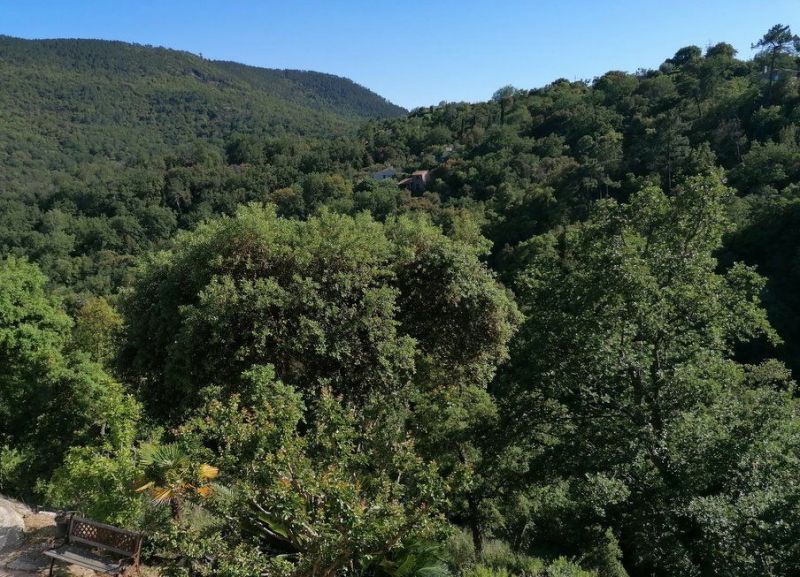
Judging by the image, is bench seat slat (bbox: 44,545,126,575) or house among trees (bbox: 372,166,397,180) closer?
bench seat slat (bbox: 44,545,126,575)

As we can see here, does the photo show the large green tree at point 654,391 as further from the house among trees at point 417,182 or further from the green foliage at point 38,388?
the house among trees at point 417,182

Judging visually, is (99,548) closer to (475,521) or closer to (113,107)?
(475,521)

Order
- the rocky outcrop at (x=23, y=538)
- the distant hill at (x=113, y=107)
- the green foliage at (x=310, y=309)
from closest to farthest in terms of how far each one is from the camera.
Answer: the rocky outcrop at (x=23, y=538) → the green foliage at (x=310, y=309) → the distant hill at (x=113, y=107)

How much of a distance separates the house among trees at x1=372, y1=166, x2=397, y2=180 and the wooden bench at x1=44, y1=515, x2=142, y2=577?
6991 centimetres

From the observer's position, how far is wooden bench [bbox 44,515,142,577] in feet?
17.1

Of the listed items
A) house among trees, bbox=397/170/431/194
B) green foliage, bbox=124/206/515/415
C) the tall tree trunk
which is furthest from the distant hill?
the tall tree trunk

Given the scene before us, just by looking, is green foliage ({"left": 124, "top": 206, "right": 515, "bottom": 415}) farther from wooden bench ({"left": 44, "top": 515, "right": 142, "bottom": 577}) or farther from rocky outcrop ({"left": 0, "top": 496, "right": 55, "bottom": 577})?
wooden bench ({"left": 44, "top": 515, "right": 142, "bottom": 577})

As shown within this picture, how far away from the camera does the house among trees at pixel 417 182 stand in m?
65.4

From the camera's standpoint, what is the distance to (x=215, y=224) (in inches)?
340

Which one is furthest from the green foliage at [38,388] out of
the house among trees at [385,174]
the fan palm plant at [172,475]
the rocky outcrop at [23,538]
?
the house among trees at [385,174]

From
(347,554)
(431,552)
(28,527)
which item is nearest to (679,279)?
(431,552)

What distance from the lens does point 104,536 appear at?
5.40m

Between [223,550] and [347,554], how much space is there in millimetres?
1060

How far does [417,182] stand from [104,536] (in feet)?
208
